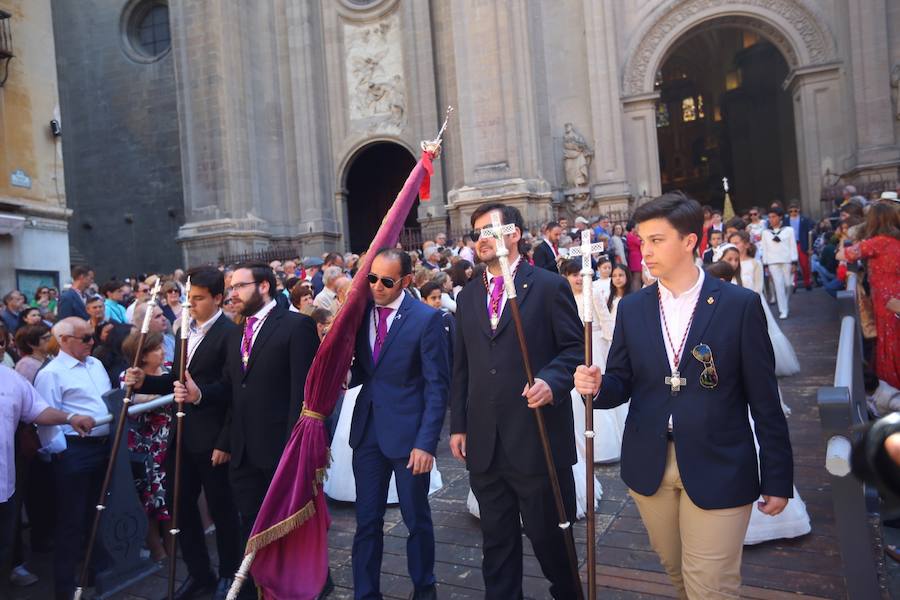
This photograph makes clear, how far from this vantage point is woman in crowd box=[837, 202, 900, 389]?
5.77m

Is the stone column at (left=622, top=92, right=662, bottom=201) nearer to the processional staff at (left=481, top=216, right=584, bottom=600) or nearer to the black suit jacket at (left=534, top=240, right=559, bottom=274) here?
the black suit jacket at (left=534, top=240, right=559, bottom=274)

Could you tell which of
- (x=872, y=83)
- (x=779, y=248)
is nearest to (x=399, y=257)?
(x=779, y=248)

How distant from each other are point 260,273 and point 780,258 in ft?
35.2

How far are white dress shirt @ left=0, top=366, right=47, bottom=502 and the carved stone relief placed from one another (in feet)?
60.7

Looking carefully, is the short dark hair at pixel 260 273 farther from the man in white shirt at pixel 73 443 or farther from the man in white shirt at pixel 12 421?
the man in white shirt at pixel 12 421

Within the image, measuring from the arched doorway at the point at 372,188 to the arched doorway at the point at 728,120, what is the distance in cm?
1096

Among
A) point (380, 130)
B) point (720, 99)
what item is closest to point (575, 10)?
point (380, 130)

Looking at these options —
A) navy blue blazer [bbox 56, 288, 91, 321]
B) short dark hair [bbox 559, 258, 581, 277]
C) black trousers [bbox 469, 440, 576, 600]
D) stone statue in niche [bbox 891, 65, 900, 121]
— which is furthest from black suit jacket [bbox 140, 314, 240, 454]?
stone statue in niche [bbox 891, 65, 900, 121]

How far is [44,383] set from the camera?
4914mm

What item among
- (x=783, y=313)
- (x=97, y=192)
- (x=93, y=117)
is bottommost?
(x=783, y=313)

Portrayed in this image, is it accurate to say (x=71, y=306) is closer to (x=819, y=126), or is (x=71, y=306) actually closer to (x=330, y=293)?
(x=330, y=293)

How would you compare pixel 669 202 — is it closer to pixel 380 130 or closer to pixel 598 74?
pixel 598 74

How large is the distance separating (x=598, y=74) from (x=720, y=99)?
15115 millimetres

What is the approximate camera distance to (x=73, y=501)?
4.83 m
